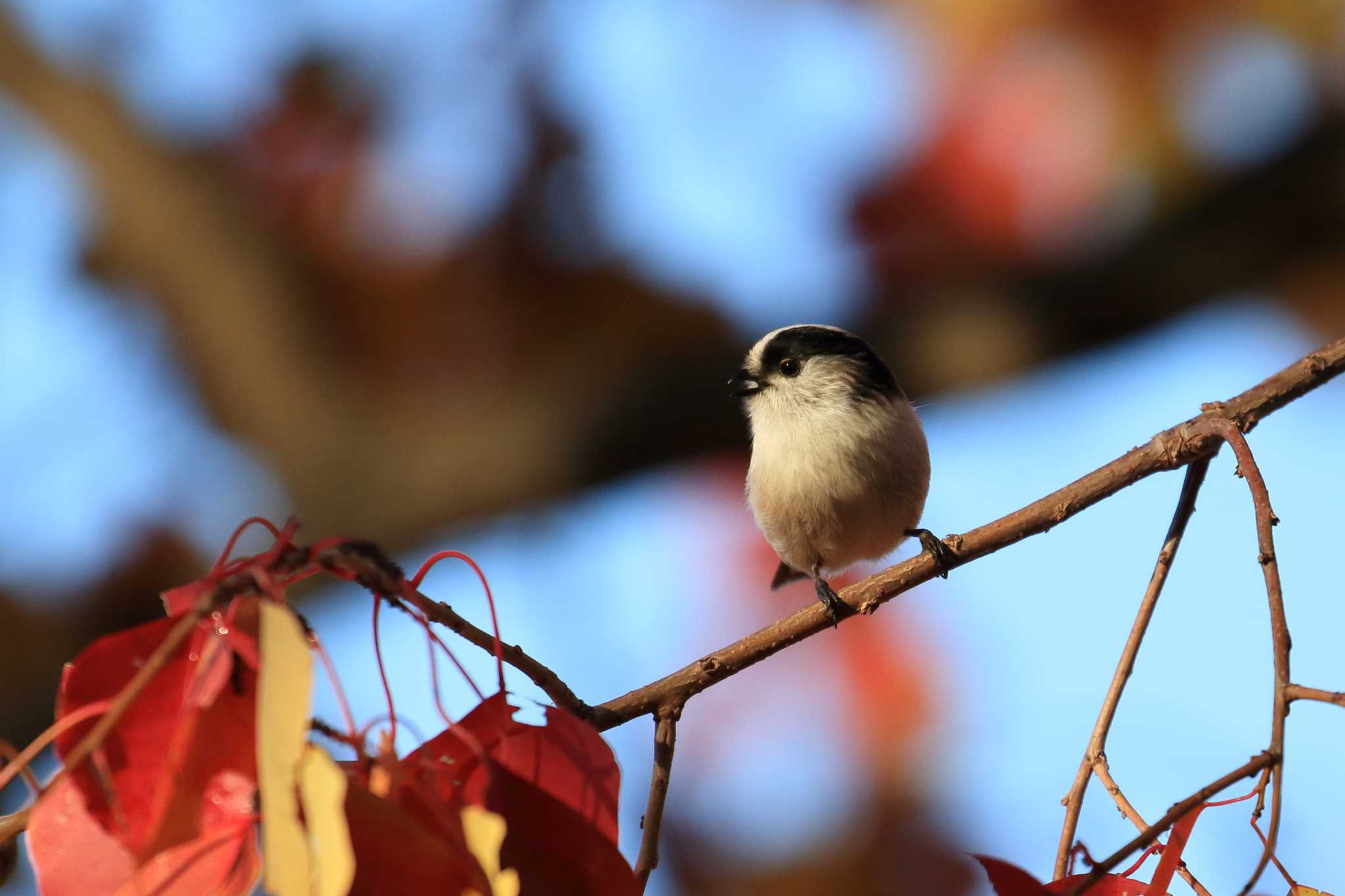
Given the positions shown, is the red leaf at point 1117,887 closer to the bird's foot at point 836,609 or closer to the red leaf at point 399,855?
the bird's foot at point 836,609

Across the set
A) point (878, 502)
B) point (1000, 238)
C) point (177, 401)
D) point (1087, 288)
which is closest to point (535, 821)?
point (878, 502)

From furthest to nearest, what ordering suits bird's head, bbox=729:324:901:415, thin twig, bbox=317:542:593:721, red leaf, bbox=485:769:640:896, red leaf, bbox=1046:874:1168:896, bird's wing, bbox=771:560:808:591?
bird's wing, bbox=771:560:808:591, bird's head, bbox=729:324:901:415, red leaf, bbox=1046:874:1168:896, red leaf, bbox=485:769:640:896, thin twig, bbox=317:542:593:721

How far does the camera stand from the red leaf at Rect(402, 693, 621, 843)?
3.79 feet

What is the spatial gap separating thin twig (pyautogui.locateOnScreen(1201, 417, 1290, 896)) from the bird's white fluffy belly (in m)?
1.21

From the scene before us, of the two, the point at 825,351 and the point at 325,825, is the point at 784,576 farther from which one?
the point at 325,825

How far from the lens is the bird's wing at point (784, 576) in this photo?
3.08 m

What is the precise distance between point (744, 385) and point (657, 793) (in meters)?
1.57

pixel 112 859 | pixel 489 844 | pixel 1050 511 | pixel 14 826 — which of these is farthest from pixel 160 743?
pixel 1050 511

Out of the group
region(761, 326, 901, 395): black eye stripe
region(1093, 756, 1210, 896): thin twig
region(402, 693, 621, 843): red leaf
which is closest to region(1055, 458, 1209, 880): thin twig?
region(1093, 756, 1210, 896): thin twig

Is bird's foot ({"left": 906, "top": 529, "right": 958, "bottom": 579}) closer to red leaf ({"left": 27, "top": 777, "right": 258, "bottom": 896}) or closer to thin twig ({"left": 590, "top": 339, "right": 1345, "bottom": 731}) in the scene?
thin twig ({"left": 590, "top": 339, "right": 1345, "bottom": 731})

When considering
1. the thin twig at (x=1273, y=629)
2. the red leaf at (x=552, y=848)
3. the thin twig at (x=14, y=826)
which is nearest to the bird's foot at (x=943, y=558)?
the thin twig at (x=1273, y=629)

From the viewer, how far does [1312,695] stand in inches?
43.6

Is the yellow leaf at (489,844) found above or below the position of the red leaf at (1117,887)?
above

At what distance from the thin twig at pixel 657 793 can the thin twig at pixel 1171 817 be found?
463mm
